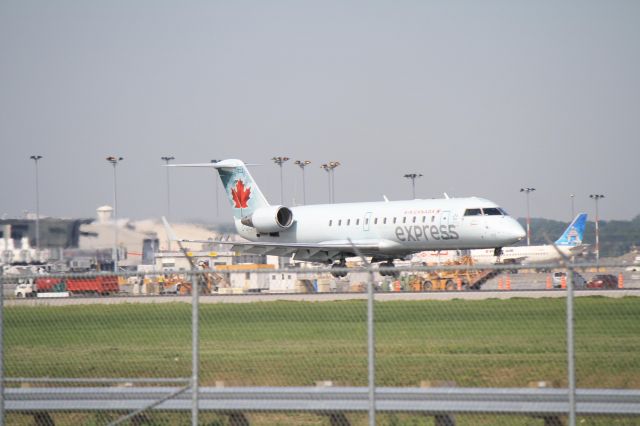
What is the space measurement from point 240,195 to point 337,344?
125ft

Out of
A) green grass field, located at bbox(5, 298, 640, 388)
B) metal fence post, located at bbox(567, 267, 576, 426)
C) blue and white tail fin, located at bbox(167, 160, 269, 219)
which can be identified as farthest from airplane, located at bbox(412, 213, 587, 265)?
metal fence post, located at bbox(567, 267, 576, 426)

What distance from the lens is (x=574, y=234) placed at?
2805 inches

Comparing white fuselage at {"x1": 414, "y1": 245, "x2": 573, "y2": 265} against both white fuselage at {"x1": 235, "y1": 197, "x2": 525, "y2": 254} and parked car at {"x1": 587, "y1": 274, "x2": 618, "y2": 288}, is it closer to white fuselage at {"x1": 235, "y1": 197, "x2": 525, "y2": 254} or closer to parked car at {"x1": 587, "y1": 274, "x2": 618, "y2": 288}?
parked car at {"x1": 587, "y1": 274, "x2": 618, "y2": 288}

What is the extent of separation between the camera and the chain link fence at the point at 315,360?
494 inches

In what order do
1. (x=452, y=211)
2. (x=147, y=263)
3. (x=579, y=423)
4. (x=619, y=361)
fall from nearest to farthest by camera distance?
(x=579, y=423) < (x=619, y=361) < (x=452, y=211) < (x=147, y=263)

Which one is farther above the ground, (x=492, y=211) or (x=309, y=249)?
(x=492, y=211)

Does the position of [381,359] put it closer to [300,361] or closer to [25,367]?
[300,361]

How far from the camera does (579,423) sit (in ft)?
46.9

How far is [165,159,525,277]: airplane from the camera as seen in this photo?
45219 millimetres

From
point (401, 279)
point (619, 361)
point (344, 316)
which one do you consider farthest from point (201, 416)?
point (401, 279)

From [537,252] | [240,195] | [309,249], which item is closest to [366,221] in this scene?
[309,249]

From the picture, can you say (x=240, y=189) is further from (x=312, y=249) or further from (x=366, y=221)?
(x=366, y=221)

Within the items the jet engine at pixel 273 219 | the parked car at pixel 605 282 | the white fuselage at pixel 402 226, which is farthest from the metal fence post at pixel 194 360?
the jet engine at pixel 273 219

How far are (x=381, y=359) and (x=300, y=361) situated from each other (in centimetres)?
163
